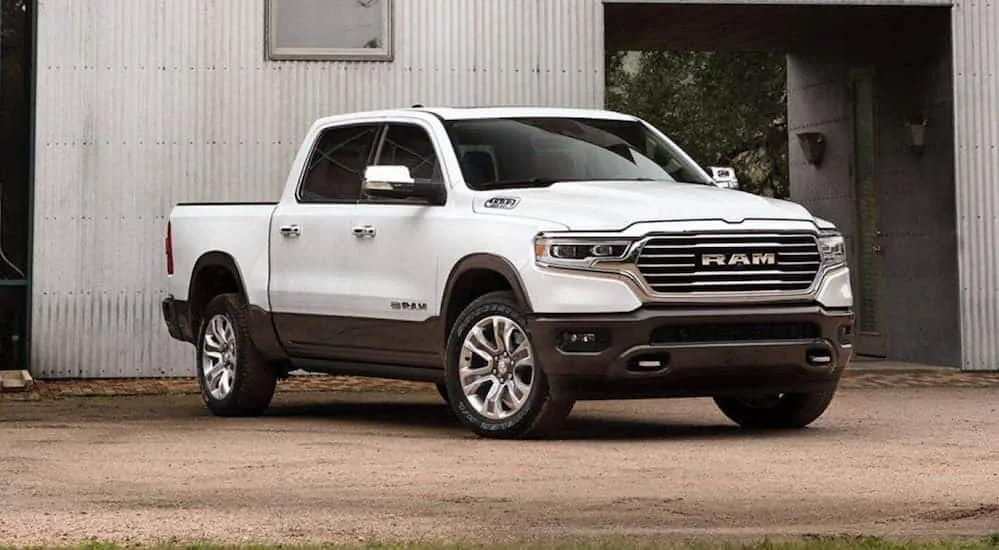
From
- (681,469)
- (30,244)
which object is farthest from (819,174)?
(681,469)

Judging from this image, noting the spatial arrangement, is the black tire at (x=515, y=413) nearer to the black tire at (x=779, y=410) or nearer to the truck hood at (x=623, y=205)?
the truck hood at (x=623, y=205)

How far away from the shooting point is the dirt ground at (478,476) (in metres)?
7.08

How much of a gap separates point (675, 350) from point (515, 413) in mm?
948

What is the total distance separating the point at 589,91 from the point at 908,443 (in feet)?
23.5

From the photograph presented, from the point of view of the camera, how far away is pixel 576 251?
10195mm

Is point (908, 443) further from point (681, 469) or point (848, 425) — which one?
point (681, 469)

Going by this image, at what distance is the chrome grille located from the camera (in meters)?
10.2

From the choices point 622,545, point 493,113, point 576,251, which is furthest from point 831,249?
point 622,545

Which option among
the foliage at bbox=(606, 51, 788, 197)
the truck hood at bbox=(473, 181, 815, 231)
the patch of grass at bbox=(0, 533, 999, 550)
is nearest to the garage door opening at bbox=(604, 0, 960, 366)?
the truck hood at bbox=(473, 181, 815, 231)

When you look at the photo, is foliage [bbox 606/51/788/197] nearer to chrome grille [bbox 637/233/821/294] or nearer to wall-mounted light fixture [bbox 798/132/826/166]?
wall-mounted light fixture [bbox 798/132/826/166]

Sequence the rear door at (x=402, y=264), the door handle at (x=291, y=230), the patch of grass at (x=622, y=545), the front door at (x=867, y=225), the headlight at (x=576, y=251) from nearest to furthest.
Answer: the patch of grass at (x=622, y=545) < the headlight at (x=576, y=251) < the rear door at (x=402, y=264) < the door handle at (x=291, y=230) < the front door at (x=867, y=225)

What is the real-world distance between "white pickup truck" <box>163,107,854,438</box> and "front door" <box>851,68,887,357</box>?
8477mm

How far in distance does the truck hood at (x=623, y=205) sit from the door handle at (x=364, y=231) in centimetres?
87

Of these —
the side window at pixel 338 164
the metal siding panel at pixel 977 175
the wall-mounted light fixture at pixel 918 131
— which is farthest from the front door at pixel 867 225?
the side window at pixel 338 164
